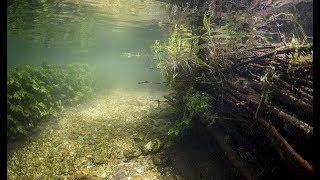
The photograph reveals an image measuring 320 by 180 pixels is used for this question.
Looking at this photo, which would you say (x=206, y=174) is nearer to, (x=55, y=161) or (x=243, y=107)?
(x=243, y=107)

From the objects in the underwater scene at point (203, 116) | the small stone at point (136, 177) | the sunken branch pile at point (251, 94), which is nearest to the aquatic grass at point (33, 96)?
the underwater scene at point (203, 116)

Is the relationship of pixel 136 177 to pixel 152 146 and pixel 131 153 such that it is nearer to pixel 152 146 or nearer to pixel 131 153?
pixel 131 153

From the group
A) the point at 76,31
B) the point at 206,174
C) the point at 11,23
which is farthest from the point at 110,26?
the point at 206,174

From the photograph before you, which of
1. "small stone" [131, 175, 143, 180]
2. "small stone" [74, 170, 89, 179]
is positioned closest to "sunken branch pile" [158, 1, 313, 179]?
"small stone" [131, 175, 143, 180]

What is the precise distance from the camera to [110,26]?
96.5ft

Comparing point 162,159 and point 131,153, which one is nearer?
point 162,159

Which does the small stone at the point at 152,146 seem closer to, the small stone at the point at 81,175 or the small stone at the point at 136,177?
the small stone at the point at 136,177

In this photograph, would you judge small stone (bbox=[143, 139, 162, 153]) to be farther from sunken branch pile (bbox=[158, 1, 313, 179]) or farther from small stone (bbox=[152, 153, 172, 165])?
sunken branch pile (bbox=[158, 1, 313, 179])

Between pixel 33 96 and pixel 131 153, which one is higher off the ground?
pixel 33 96

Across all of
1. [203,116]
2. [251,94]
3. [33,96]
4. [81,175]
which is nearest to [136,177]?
[81,175]

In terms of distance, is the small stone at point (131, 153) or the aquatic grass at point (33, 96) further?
the aquatic grass at point (33, 96)
